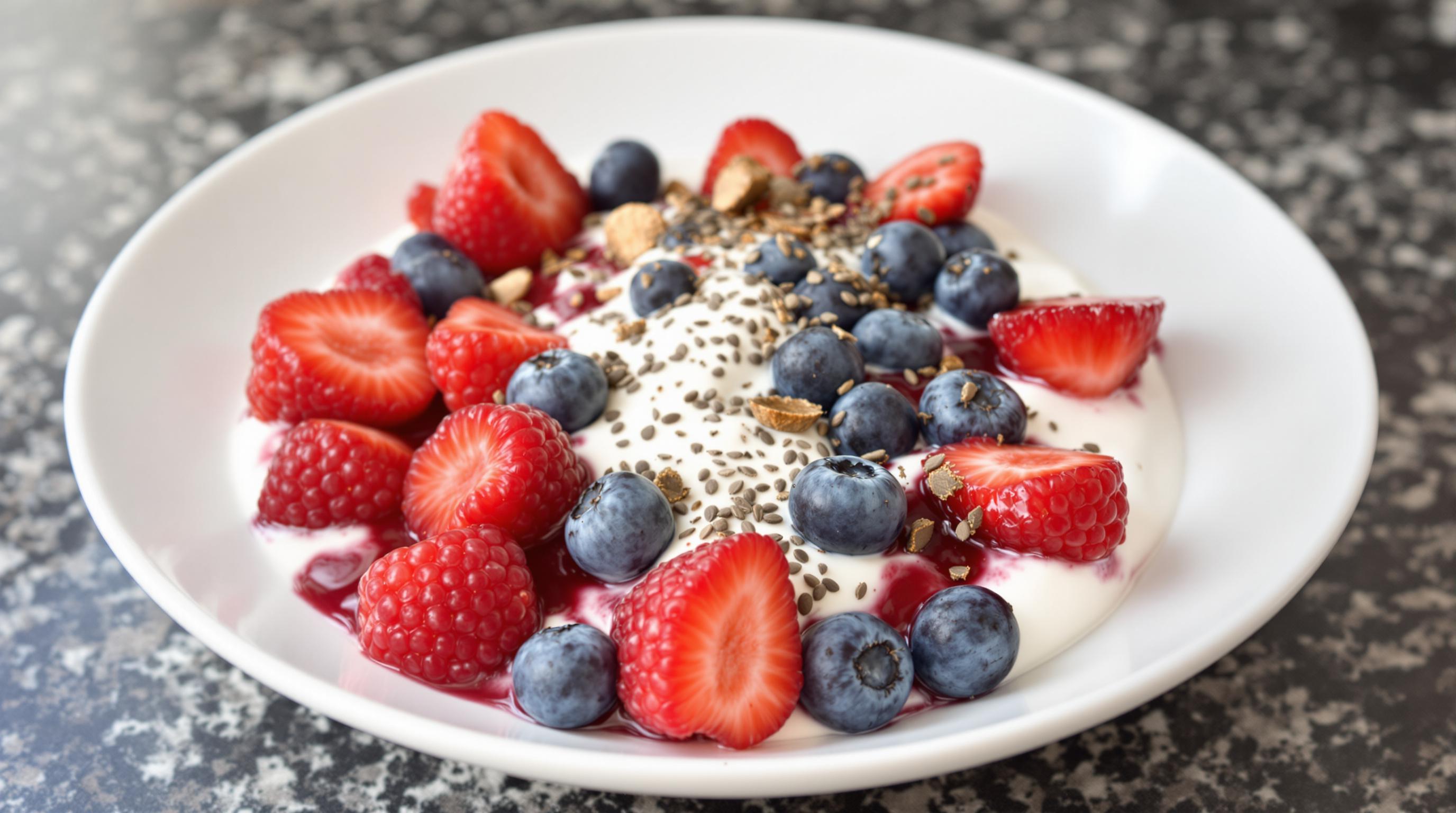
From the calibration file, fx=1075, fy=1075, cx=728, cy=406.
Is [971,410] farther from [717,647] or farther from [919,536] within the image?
[717,647]

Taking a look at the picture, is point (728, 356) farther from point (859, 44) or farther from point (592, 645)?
point (859, 44)

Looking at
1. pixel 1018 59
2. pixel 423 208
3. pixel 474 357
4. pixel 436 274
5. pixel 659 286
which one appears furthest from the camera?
pixel 1018 59

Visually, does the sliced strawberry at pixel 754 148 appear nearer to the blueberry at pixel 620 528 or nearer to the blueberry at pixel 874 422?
the blueberry at pixel 874 422

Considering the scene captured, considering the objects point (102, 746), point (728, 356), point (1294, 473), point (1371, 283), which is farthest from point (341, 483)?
point (1371, 283)

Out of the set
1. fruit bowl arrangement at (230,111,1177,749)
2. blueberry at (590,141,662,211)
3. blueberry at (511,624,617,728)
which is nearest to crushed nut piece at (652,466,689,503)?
fruit bowl arrangement at (230,111,1177,749)

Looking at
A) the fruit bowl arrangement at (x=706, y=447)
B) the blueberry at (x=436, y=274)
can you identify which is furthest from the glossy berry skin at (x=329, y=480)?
the blueberry at (x=436, y=274)

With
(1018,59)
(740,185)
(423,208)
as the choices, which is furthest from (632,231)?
(1018,59)
